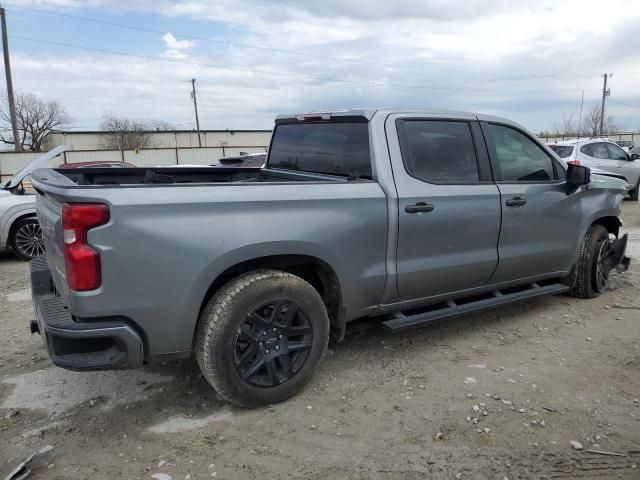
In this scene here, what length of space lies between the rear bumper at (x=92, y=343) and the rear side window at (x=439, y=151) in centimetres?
216

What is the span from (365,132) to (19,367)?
124 inches

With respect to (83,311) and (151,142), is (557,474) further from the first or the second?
(151,142)

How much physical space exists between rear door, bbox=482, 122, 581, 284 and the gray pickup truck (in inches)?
0.6

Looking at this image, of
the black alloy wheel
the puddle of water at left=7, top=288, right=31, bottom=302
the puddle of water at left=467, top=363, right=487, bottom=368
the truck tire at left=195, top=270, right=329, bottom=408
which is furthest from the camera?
the puddle of water at left=7, top=288, right=31, bottom=302

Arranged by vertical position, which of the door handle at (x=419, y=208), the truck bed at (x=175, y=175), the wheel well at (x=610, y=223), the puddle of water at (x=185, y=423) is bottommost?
the puddle of water at (x=185, y=423)

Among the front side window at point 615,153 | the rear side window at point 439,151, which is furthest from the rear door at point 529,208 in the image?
the front side window at point 615,153

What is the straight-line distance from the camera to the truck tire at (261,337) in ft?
9.90

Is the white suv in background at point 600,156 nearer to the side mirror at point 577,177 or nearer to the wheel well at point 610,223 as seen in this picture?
the wheel well at point 610,223

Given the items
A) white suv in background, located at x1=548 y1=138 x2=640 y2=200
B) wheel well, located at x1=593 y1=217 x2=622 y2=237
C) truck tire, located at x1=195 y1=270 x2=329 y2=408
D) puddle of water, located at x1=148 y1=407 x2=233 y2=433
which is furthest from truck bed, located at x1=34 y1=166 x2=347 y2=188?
white suv in background, located at x1=548 y1=138 x2=640 y2=200

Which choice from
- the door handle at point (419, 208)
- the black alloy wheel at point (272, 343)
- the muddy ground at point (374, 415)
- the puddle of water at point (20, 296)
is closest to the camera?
the muddy ground at point (374, 415)

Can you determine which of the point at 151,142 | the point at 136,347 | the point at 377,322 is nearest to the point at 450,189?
the point at 377,322

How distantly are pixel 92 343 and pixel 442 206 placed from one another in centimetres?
246

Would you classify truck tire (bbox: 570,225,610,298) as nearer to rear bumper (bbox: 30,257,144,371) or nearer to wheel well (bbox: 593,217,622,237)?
wheel well (bbox: 593,217,622,237)

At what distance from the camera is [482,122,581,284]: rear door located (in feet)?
14.0
